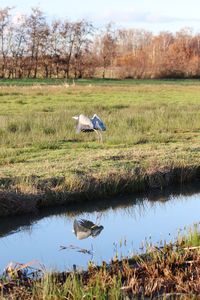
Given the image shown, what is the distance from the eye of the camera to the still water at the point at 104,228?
7.03 meters

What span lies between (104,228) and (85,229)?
10.8 inches

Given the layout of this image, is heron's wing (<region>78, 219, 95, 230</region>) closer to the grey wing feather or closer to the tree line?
the grey wing feather

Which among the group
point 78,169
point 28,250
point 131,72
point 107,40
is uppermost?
point 107,40

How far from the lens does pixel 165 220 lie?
351 inches

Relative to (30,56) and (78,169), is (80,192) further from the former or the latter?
(30,56)

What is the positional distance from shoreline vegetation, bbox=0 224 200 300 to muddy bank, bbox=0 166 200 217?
2525 mm

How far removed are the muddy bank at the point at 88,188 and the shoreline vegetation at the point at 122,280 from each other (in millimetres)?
2525

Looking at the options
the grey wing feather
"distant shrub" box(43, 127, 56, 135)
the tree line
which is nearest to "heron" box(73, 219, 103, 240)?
the grey wing feather

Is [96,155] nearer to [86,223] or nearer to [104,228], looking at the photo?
[86,223]

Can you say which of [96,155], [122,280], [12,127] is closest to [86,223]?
[122,280]

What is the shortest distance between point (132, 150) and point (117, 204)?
3.27 m

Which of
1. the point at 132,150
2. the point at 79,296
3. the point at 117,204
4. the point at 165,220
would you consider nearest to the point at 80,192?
the point at 117,204

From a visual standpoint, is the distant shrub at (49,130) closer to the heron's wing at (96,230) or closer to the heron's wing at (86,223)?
the heron's wing at (86,223)

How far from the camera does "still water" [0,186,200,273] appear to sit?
7.03 meters
